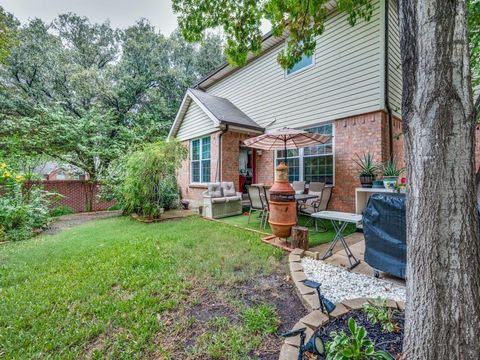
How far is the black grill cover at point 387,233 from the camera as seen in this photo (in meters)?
2.96

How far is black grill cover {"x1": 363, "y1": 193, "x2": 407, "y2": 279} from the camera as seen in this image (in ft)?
9.70

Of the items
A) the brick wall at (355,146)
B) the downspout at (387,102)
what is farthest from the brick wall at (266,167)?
the downspout at (387,102)

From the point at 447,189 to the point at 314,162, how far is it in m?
6.79

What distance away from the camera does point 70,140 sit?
1036cm

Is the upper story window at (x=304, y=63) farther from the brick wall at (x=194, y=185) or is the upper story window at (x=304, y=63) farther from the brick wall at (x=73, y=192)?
the brick wall at (x=73, y=192)

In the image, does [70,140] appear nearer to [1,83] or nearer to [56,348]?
[1,83]

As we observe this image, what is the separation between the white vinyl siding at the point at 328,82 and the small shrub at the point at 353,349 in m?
6.23

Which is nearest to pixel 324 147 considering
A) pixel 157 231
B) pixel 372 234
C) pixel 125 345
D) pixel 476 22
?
pixel 476 22

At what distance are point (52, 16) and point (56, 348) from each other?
22.2 m

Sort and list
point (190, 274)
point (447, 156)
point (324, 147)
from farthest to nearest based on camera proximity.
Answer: point (324, 147) → point (190, 274) → point (447, 156)

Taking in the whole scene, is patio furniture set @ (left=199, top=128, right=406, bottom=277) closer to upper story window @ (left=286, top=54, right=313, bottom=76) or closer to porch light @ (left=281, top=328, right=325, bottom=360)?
porch light @ (left=281, top=328, right=325, bottom=360)

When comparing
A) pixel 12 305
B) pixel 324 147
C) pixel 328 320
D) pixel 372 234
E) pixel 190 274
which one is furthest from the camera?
pixel 324 147

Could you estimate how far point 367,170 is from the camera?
6098 millimetres

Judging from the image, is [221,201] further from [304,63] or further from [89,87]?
[89,87]
